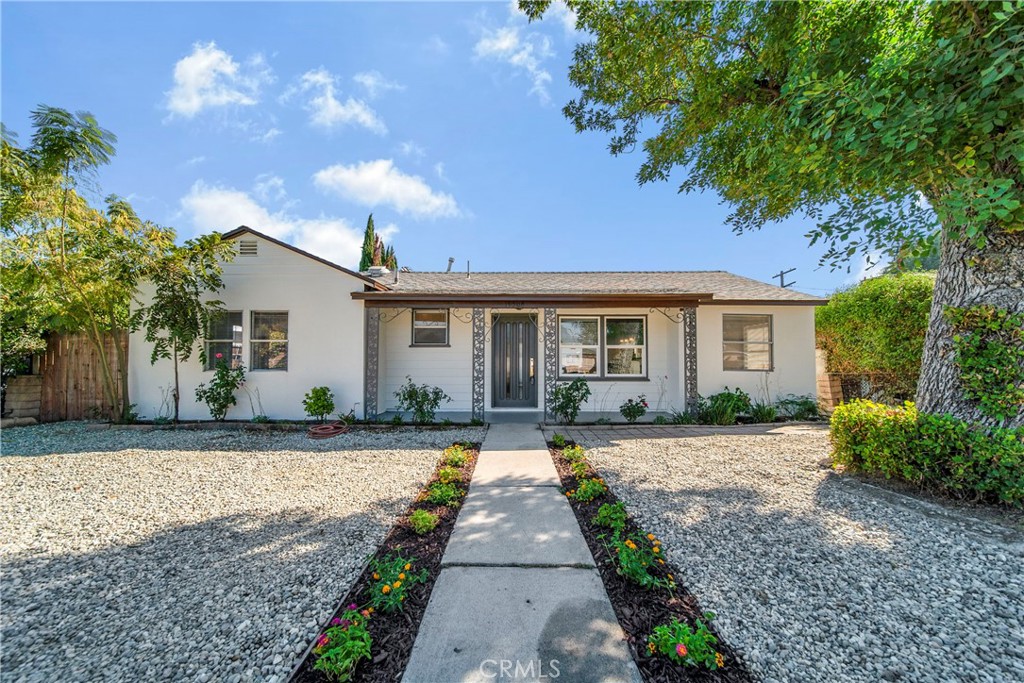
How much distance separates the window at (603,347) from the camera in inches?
367

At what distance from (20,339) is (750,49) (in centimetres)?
1455

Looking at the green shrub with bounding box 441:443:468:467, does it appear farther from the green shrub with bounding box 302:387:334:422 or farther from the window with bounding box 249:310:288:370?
the window with bounding box 249:310:288:370

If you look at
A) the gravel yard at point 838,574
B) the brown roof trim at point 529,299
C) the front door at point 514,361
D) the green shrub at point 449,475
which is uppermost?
the brown roof trim at point 529,299

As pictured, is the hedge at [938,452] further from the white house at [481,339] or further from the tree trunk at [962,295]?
the white house at [481,339]

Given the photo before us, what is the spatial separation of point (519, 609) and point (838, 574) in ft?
7.45

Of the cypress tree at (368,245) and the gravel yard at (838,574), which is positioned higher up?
the cypress tree at (368,245)

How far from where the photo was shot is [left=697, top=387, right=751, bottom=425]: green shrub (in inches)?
301

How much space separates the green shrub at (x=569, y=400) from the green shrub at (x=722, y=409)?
259 cm

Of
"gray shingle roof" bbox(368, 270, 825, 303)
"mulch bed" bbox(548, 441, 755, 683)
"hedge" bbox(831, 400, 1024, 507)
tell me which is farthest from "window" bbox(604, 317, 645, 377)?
"mulch bed" bbox(548, 441, 755, 683)

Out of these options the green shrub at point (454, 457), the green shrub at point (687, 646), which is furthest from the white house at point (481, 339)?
the green shrub at point (687, 646)

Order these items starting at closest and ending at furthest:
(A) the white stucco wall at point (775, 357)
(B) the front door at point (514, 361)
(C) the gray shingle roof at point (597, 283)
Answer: (C) the gray shingle roof at point (597, 283) < (A) the white stucco wall at point (775, 357) < (B) the front door at point (514, 361)

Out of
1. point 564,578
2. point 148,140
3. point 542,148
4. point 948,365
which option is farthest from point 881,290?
point 148,140

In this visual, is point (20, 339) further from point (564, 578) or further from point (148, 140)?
point (564, 578)

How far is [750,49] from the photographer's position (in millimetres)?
5320
